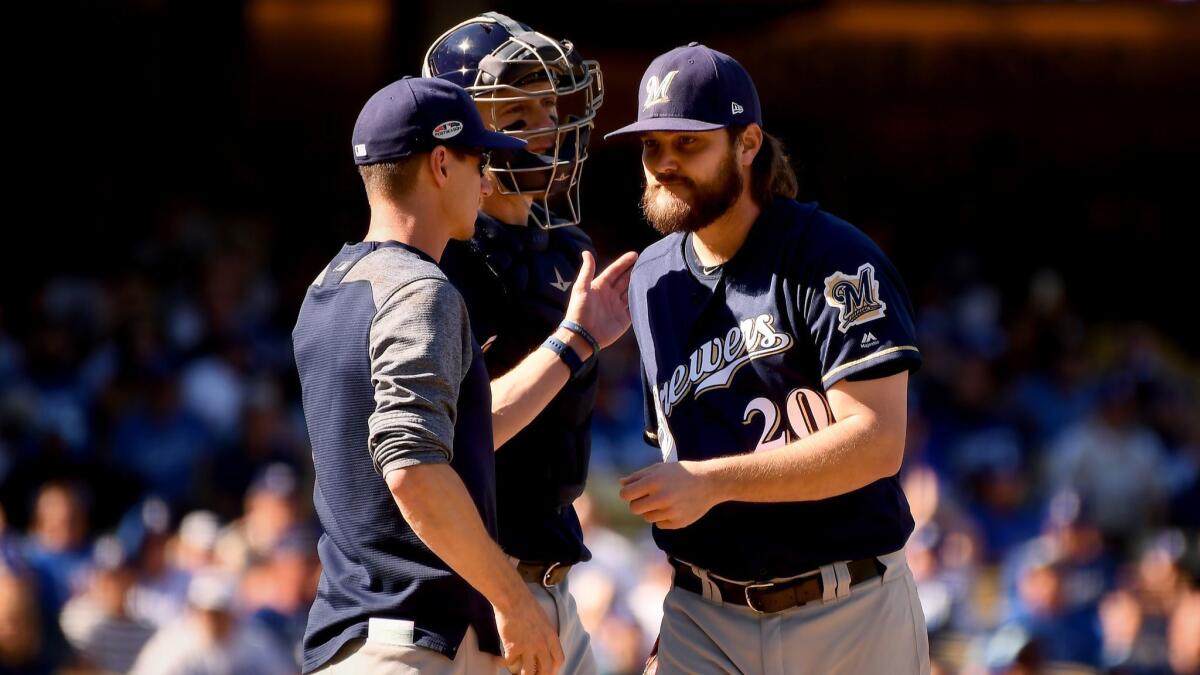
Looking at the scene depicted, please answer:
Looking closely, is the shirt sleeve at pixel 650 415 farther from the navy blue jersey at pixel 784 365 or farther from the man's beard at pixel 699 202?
the man's beard at pixel 699 202

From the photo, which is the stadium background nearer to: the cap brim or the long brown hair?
the long brown hair

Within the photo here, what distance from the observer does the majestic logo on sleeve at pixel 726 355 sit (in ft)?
10.3

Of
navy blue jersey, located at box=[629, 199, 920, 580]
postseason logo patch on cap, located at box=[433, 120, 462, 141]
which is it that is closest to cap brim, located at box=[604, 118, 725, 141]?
navy blue jersey, located at box=[629, 199, 920, 580]

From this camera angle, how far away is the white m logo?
10.5 ft

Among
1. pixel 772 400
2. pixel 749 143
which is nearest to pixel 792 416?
pixel 772 400

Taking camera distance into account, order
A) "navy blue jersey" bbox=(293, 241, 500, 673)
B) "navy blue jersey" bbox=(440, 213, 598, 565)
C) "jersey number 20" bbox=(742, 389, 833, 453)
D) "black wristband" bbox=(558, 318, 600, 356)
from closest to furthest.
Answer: "navy blue jersey" bbox=(293, 241, 500, 673) < "jersey number 20" bbox=(742, 389, 833, 453) < "black wristband" bbox=(558, 318, 600, 356) < "navy blue jersey" bbox=(440, 213, 598, 565)

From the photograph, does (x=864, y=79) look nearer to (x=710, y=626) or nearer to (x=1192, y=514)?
(x=1192, y=514)

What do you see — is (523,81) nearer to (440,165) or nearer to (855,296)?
(440,165)

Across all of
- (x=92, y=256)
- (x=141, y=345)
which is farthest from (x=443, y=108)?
(x=92, y=256)

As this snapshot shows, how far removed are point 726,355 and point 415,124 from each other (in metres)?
0.82

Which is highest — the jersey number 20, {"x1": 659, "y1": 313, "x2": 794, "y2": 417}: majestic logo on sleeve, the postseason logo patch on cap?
the postseason logo patch on cap

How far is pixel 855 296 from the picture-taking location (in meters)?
3.05

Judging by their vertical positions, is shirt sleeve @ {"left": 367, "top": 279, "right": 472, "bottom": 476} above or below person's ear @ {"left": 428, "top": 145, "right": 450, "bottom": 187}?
below

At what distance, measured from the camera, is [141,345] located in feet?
29.0
